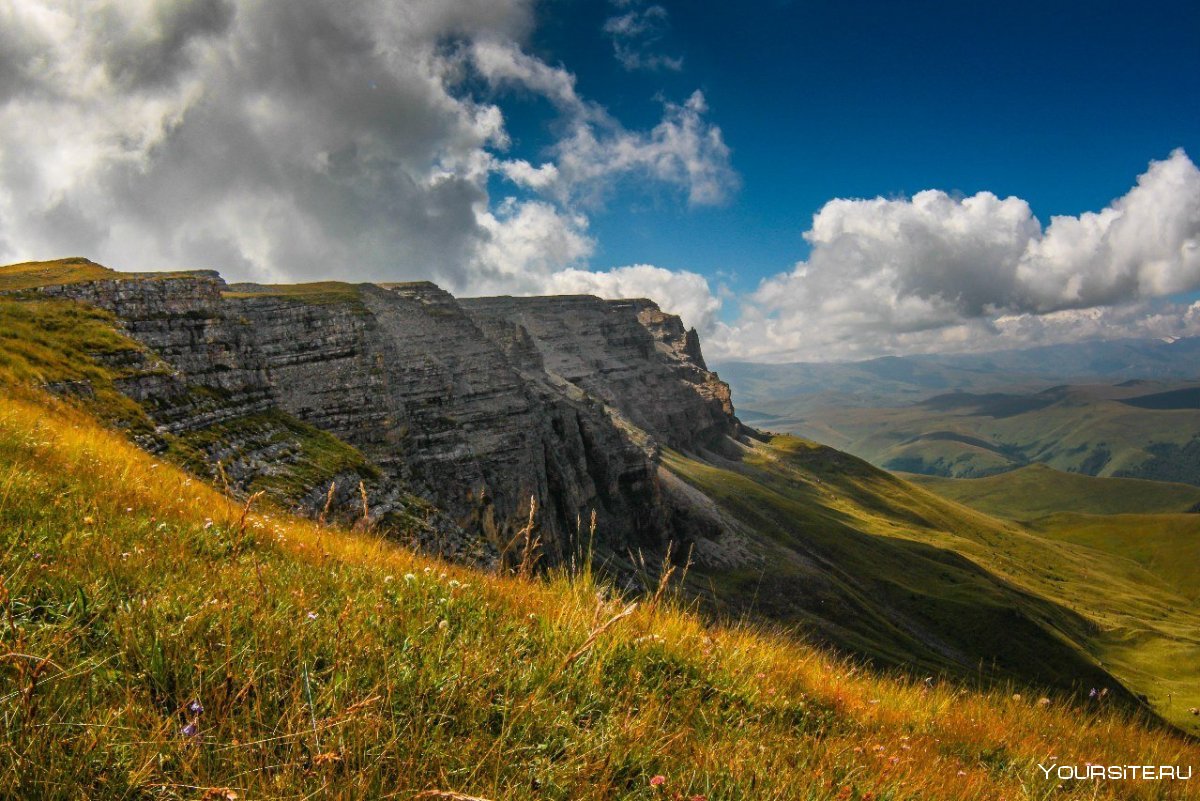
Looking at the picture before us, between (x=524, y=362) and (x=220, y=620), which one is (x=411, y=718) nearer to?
(x=220, y=620)

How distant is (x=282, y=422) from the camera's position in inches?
1491

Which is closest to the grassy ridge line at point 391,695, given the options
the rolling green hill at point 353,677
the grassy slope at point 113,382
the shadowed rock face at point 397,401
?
the rolling green hill at point 353,677

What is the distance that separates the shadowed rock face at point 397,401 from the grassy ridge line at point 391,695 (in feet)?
10.8

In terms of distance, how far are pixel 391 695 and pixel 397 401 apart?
201 ft

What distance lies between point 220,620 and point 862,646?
341 feet

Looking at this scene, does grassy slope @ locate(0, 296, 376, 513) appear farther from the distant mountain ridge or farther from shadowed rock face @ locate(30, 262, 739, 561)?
shadowed rock face @ locate(30, 262, 739, 561)

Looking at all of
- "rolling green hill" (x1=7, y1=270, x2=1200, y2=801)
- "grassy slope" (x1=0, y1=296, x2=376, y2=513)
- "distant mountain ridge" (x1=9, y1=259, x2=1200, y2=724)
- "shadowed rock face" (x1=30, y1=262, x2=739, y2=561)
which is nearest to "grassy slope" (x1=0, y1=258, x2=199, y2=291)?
"distant mountain ridge" (x1=9, y1=259, x2=1200, y2=724)

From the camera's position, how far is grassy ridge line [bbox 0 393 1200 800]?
306 centimetres

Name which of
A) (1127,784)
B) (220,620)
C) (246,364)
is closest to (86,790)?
(220,620)

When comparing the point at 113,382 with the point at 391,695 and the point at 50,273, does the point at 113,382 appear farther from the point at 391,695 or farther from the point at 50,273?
the point at 391,695

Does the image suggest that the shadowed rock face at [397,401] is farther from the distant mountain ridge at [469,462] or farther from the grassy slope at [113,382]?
the grassy slope at [113,382]

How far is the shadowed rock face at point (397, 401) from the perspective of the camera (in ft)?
113

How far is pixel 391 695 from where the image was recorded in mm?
3818

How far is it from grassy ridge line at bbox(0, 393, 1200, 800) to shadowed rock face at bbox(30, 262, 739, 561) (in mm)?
3277
